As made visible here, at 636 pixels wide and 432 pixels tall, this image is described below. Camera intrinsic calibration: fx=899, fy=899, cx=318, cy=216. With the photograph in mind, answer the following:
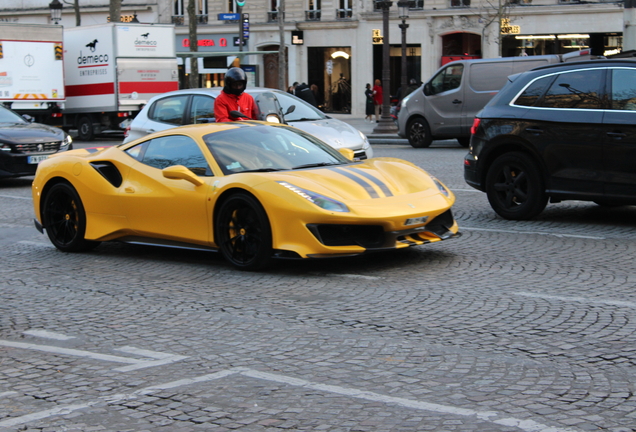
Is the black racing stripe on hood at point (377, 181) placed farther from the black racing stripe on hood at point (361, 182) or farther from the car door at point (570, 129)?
the car door at point (570, 129)

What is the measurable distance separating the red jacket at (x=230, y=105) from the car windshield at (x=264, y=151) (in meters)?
1.98

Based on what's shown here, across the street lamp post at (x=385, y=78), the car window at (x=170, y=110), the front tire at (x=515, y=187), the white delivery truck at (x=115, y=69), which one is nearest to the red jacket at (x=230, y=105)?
the front tire at (x=515, y=187)

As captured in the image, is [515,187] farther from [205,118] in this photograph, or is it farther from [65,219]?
[205,118]

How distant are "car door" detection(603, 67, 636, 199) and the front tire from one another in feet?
2.79

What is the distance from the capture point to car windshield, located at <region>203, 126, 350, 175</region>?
25.6 ft

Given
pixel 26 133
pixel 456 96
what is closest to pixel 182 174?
pixel 26 133

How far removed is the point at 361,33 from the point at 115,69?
17588 mm

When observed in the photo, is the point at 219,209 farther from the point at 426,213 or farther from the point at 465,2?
the point at 465,2

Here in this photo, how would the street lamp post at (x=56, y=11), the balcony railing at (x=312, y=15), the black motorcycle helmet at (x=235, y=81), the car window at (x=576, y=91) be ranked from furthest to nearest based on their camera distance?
the balcony railing at (x=312, y=15) < the street lamp post at (x=56, y=11) < the black motorcycle helmet at (x=235, y=81) < the car window at (x=576, y=91)

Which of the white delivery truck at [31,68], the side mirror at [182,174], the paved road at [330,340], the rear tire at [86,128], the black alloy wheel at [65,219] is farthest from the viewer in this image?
the rear tire at [86,128]

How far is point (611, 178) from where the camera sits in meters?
9.16

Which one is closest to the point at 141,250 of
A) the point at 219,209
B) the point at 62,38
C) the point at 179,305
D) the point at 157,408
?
the point at 219,209

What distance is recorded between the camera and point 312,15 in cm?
4409

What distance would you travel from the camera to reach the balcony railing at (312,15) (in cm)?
4391
